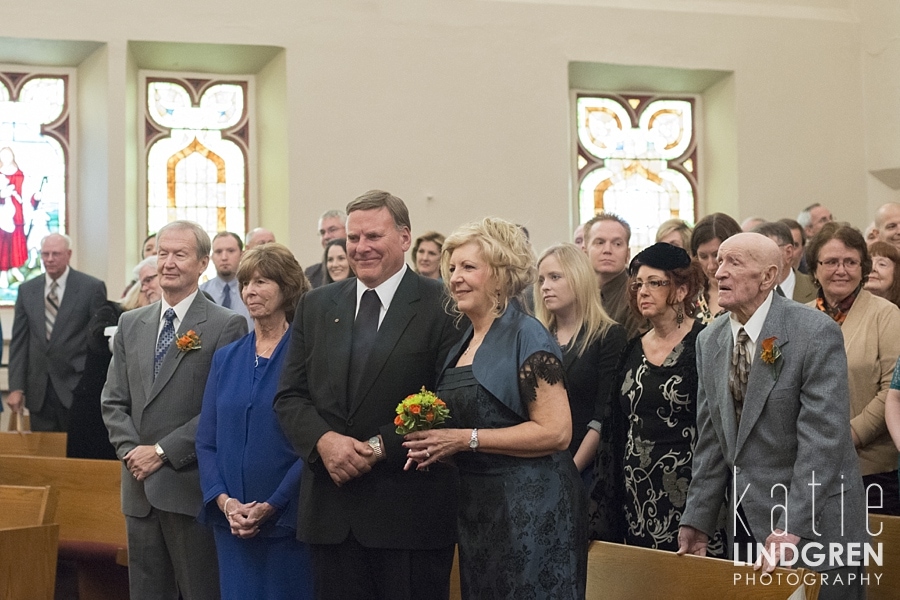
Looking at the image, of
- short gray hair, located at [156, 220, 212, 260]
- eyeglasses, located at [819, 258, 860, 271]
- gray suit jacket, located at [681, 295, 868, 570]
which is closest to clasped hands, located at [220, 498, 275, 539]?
short gray hair, located at [156, 220, 212, 260]

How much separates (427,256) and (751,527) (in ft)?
12.3

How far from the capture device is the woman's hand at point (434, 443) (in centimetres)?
328

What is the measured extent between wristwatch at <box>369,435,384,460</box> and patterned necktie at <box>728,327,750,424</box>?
1.05m

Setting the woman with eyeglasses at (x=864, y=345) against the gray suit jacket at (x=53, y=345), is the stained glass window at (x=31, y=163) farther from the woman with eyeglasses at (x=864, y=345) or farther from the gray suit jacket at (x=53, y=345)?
the woman with eyeglasses at (x=864, y=345)

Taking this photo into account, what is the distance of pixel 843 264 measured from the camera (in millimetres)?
4566

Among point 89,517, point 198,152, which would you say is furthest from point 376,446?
point 198,152

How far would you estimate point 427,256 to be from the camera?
272 inches

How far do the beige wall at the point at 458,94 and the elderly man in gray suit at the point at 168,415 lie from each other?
4.82 meters

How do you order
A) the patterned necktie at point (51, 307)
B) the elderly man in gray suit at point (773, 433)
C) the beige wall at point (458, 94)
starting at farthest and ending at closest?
the beige wall at point (458, 94) → the patterned necktie at point (51, 307) → the elderly man in gray suit at point (773, 433)

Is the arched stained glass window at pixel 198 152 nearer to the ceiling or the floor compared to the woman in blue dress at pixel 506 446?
nearer to the ceiling

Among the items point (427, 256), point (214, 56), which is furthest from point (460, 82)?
point (427, 256)

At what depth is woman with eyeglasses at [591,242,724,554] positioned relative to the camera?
3916 mm

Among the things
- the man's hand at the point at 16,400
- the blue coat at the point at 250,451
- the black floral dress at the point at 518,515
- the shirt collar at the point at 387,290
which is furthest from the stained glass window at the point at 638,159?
the black floral dress at the point at 518,515

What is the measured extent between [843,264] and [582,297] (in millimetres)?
1011
